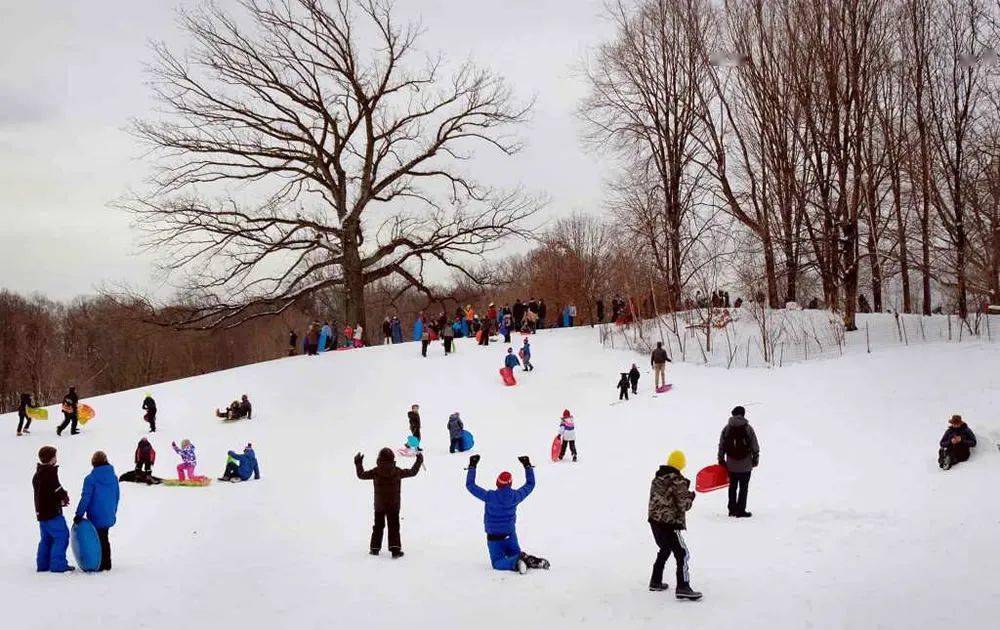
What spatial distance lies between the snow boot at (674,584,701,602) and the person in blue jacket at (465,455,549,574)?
182 centimetres

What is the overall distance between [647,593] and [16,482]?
1503 cm

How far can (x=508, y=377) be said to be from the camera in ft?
86.1

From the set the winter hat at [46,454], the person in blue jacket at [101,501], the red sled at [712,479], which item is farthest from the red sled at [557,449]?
the winter hat at [46,454]

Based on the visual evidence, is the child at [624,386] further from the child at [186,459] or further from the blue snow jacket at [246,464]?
the child at [186,459]

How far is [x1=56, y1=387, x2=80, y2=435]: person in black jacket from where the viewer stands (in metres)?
22.2

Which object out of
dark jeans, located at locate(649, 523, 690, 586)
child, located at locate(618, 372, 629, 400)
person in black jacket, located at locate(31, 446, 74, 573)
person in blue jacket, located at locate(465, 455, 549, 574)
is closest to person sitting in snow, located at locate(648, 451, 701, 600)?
dark jeans, located at locate(649, 523, 690, 586)

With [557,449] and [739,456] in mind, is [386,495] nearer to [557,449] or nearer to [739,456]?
[739,456]

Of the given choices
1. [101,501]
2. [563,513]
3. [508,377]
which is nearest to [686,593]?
[563,513]

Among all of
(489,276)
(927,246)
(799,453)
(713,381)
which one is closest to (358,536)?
(799,453)

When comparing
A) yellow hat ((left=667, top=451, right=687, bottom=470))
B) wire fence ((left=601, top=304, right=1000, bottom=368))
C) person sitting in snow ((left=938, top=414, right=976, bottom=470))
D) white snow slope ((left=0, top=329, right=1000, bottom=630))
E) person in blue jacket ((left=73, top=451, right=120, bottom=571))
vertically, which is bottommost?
white snow slope ((left=0, top=329, right=1000, bottom=630))

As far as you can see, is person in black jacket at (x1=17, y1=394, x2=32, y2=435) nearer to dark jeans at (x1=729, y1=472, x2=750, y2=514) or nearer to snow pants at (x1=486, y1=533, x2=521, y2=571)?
snow pants at (x1=486, y1=533, x2=521, y2=571)

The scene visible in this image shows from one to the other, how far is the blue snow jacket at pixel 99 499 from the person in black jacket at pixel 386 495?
2903 mm

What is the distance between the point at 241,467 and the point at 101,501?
8.16 m

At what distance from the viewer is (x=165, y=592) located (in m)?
8.68
